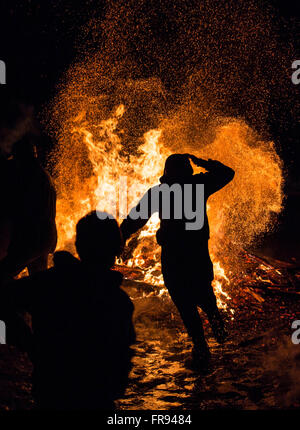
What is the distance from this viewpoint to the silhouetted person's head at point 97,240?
5.38 feet

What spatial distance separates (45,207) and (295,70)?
948 cm

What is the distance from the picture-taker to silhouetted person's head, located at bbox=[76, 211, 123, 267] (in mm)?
1640

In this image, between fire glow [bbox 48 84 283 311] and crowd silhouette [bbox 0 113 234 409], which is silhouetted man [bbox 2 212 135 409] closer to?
crowd silhouette [bbox 0 113 234 409]

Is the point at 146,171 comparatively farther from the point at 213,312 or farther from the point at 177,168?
the point at 213,312

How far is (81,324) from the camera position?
162 centimetres

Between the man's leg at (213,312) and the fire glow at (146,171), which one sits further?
the fire glow at (146,171)

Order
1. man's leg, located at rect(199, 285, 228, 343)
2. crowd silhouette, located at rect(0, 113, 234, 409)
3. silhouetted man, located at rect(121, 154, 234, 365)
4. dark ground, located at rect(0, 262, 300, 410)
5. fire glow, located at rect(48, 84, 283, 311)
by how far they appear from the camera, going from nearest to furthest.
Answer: crowd silhouette, located at rect(0, 113, 234, 409) → dark ground, located at rect(0, 262, 300, 410) → silhouetted man, located at rect(121, 154, 234, 365) → man's leg, located at rect(199, 285, 228, 343) → fire glow, located at rect(48, 84, 283, 311)

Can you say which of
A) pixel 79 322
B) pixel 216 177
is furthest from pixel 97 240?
pixel 216 177

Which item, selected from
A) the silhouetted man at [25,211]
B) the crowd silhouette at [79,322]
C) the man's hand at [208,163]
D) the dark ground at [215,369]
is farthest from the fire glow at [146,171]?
the crowd silhouette at [79,322]

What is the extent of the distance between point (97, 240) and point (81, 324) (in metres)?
0.44

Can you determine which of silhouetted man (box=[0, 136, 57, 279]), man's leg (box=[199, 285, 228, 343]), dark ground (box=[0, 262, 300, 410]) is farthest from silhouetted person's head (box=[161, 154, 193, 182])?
dark ground (box=[0, 262, 300, 410])

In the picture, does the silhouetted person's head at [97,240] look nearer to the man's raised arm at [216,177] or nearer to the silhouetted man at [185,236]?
the silhouetted man at [185,236]
